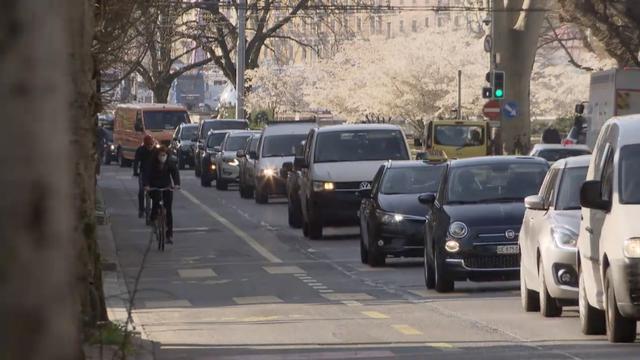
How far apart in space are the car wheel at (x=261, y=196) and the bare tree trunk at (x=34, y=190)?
36783mm

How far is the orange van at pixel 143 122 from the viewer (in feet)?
198

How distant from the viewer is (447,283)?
61.5 ft

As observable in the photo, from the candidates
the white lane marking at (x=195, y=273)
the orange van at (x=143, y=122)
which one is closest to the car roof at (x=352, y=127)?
the white lane marking at (x=195, y=273)

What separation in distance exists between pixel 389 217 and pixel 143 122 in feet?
126

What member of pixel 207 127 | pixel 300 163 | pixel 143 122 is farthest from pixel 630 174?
pixel 143 122

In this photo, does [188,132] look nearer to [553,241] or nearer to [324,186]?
[324,186]

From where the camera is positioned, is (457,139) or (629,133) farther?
(457,139)

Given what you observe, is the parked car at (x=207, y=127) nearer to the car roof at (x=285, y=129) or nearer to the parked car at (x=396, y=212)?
the car roof at (x=285, y=129)

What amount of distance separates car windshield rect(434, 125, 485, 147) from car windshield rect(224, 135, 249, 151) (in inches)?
273

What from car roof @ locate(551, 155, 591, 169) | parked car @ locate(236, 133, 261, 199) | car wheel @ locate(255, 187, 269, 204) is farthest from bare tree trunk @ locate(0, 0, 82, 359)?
parked car @ locate(236, 133, 261, 199)

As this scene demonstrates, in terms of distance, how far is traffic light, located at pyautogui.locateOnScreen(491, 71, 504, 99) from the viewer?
49375mm

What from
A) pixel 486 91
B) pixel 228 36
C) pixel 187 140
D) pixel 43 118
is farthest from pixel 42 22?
pixel 228 36

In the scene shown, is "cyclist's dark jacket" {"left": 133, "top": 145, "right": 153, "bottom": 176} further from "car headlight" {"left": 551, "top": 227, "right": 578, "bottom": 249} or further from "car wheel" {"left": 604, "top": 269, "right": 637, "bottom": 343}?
"car wheel" {"left": 604, "top": 269, "right": 637, "bottom": 343}

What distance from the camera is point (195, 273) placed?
22688 mm
